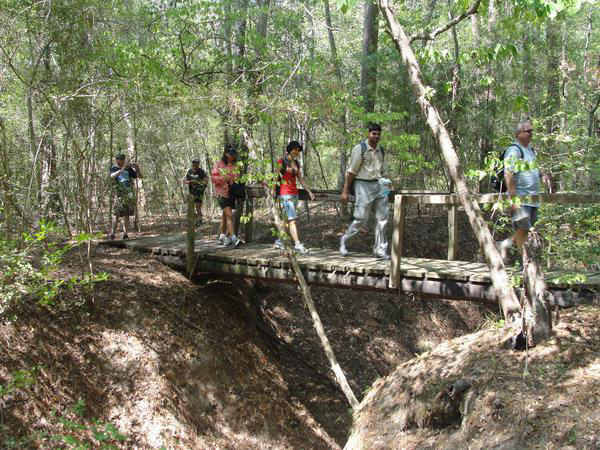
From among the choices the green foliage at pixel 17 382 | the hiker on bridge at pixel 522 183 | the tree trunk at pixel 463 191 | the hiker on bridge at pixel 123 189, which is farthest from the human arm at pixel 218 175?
the hiker on bridge at pixel 522 183

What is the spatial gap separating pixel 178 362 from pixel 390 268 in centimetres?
331

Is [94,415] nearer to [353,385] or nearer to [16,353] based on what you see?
[16,353]

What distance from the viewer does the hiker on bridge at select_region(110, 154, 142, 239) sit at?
34.0ft

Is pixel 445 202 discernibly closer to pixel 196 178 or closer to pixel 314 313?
pixel 314 313

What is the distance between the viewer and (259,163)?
7359 millimetres

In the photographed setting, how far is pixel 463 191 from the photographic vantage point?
4.99 m

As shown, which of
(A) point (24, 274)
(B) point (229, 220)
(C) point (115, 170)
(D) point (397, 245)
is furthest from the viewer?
(C) point (115, 170)

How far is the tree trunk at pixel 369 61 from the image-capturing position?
13.1 m

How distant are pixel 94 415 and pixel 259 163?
151 inches

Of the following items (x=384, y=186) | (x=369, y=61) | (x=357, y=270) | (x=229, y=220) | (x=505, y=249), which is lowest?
(x=357, y=270)

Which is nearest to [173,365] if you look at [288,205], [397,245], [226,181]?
[288,205]

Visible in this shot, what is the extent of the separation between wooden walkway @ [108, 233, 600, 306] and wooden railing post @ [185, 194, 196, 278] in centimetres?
12

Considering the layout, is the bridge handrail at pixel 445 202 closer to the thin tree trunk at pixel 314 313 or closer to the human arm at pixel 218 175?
the thin tree trunk at pixel 314 313

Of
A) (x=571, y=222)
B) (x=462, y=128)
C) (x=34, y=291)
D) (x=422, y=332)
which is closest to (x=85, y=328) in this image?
(x=34, y=291)
